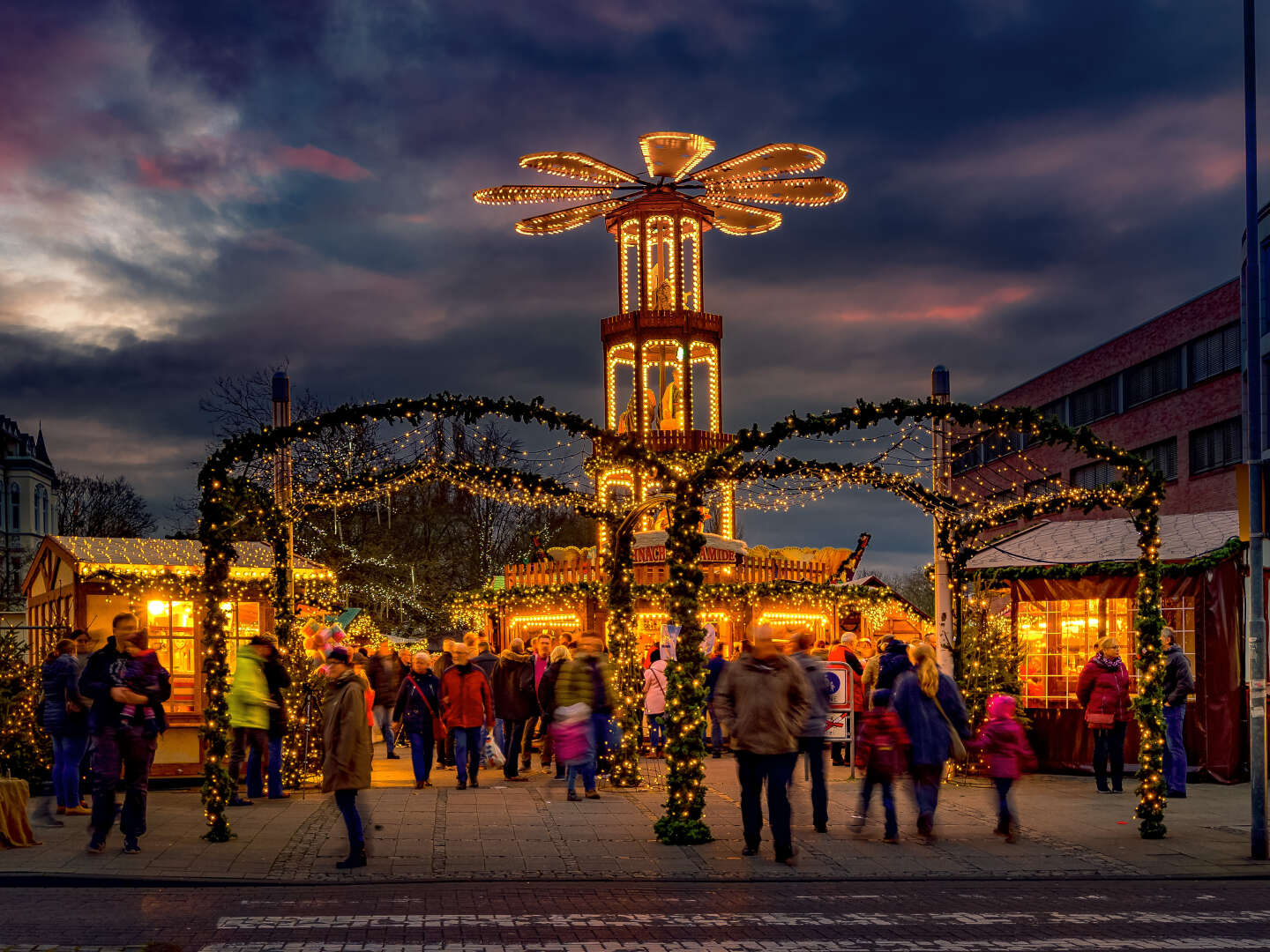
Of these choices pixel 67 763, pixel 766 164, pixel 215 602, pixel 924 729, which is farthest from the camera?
pixel 766 164

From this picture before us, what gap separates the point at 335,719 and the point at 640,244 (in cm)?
2506

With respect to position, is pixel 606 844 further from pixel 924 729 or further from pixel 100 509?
pixel 100 509

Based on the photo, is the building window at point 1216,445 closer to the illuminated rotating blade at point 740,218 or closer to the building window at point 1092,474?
the building window at point 1092,474

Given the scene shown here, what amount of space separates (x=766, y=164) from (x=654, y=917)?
27029 mm

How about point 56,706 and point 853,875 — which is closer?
point 853,875

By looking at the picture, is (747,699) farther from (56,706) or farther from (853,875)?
(56,706)

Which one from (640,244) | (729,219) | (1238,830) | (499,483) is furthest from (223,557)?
(729,219)

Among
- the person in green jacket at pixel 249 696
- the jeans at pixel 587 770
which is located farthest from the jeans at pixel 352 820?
the jeans at pixel 587 770

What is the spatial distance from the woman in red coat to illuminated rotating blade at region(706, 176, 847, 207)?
20118 mm

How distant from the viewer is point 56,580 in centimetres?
1956

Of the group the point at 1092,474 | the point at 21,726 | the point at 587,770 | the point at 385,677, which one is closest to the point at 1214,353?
the point at 1092,474

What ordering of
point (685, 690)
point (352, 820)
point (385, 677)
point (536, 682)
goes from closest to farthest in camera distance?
1. point (352, 820)
2. point (685, 690)
3. point (536, 682)
4. point (385, 677)

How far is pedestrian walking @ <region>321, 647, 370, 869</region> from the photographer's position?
11.0 metres

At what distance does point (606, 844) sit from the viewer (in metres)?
12.3
